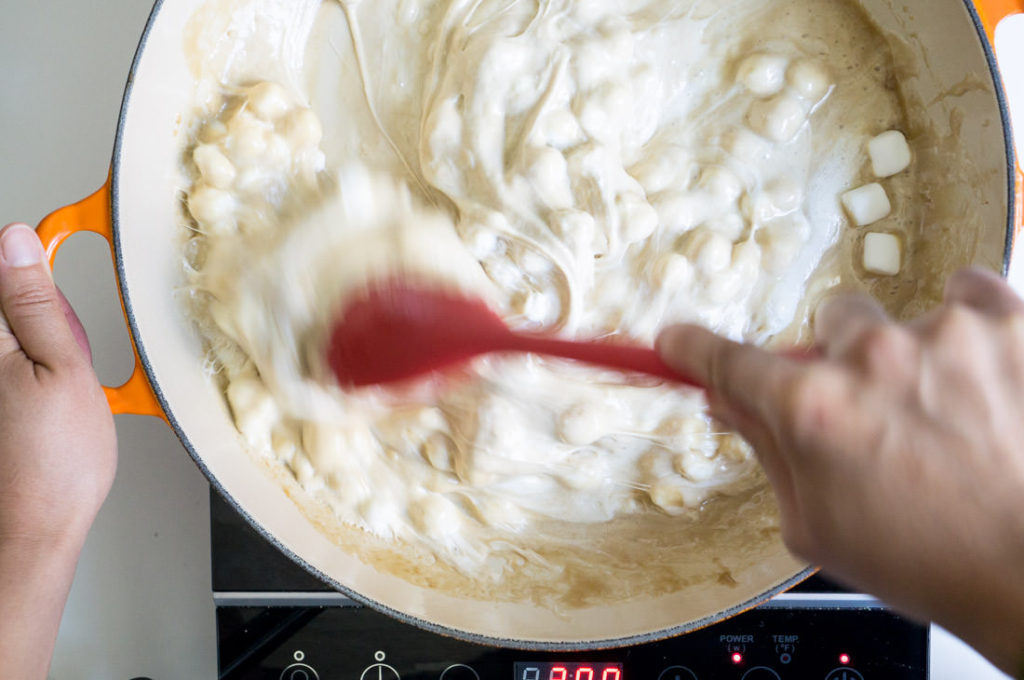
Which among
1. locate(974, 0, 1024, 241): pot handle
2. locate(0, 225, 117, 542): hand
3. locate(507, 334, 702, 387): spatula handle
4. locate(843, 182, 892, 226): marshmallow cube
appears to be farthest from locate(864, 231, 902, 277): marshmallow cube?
locate(0, 225, 117, 542): hand

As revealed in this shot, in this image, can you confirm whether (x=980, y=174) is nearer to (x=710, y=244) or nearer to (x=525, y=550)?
(x=710, y=244)

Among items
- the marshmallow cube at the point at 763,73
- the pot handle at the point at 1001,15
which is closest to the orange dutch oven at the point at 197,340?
the pot handle at the point at 1001,15

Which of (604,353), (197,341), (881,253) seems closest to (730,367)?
(604,353)

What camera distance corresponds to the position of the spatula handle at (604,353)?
2.07 ft

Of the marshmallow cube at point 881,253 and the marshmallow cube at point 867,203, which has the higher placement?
the marshmallow cube at point 867,203

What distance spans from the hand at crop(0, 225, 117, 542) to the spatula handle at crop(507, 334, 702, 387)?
0.46m

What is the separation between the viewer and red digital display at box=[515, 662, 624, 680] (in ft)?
2.84

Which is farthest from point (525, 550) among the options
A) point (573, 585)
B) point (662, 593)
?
point (662, 593)

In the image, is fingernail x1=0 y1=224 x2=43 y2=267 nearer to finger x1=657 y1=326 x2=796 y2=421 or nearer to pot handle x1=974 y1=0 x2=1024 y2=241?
finger x1=657 y1=326 x2=796 y2=421

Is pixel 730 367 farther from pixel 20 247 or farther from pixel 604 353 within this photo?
pixel 20 247

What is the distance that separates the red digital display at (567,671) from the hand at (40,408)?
1.74 feet

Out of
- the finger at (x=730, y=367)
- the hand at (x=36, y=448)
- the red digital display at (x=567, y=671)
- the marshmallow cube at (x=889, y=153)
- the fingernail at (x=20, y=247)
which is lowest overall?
the red digital display at (x=567, y=671)

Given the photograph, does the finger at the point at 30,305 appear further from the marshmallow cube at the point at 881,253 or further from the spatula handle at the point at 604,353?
the marshmallow cube at the point at 881,253

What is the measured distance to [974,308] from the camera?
18.5 inches
